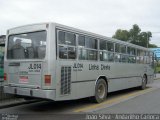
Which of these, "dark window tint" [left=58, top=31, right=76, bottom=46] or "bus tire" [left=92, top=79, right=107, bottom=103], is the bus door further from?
"bus tire" [left=92, top=79, right=107, bottom=103]

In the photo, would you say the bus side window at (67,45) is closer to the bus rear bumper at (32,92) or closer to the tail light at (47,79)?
the tail light at (47,79)

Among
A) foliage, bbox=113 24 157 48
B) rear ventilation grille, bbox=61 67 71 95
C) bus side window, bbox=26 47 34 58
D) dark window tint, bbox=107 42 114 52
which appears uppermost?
foliage, bbox=113 24 157 48

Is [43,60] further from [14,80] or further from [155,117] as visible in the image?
[155,117]

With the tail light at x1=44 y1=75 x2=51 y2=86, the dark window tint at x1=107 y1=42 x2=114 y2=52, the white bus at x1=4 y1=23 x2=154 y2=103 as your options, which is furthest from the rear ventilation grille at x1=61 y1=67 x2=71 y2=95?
the dark window tint at x1=107 y1=42 x2=114 y2=52

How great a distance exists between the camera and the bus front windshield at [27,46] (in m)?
8.87

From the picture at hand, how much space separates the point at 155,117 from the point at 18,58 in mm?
4855

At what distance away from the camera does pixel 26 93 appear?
8.96 metres

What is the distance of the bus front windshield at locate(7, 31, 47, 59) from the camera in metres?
8.87

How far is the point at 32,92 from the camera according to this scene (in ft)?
28.7

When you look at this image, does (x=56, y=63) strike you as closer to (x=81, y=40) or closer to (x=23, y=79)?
(x=23, y=79)

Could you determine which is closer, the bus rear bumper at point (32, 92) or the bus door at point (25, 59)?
the bus rear bumper at point (32, 92)

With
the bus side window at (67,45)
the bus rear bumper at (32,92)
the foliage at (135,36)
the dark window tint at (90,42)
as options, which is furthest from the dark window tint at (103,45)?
the foliage at (135,36)

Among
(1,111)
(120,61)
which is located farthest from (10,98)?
(120,61)

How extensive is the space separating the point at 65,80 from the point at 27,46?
1.74 meters
